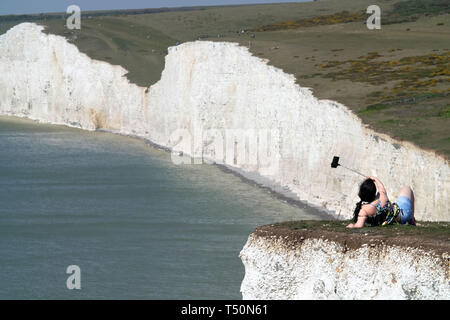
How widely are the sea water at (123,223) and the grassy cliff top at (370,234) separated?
34.4 feet

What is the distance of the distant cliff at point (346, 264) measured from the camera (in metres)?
12.7

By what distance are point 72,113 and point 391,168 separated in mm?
48301

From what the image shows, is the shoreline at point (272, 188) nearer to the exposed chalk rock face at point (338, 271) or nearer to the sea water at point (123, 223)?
the sea water at point (123, 223)

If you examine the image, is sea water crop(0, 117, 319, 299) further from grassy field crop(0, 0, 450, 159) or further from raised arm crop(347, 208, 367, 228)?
raised arm crop(347, 208, 367, 228)

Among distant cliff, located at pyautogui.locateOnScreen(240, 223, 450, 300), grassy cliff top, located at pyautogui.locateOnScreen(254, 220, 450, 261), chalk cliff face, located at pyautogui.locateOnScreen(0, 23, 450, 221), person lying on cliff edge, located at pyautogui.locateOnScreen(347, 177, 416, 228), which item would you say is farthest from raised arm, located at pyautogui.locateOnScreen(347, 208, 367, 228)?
chalk cliff face, located at pyautogui.locateOnScreen(0, 23, 450, 221)

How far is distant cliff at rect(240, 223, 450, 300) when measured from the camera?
1270 cm

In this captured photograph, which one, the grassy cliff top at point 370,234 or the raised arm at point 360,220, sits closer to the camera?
the grassy cliff top at point 370,234

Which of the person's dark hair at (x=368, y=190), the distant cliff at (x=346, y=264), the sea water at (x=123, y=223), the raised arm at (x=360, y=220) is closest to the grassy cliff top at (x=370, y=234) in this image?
the distant cliff at (x=346, y=264)

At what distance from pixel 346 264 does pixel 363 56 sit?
138ft

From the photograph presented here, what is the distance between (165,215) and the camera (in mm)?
37219

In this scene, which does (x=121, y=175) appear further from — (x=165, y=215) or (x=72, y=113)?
(x=72, y=113)

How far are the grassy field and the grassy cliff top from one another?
1324cm

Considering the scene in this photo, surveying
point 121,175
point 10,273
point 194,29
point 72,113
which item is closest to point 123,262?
point 10,273

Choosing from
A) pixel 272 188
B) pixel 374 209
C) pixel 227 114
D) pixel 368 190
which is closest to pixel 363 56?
pixel 227 114
